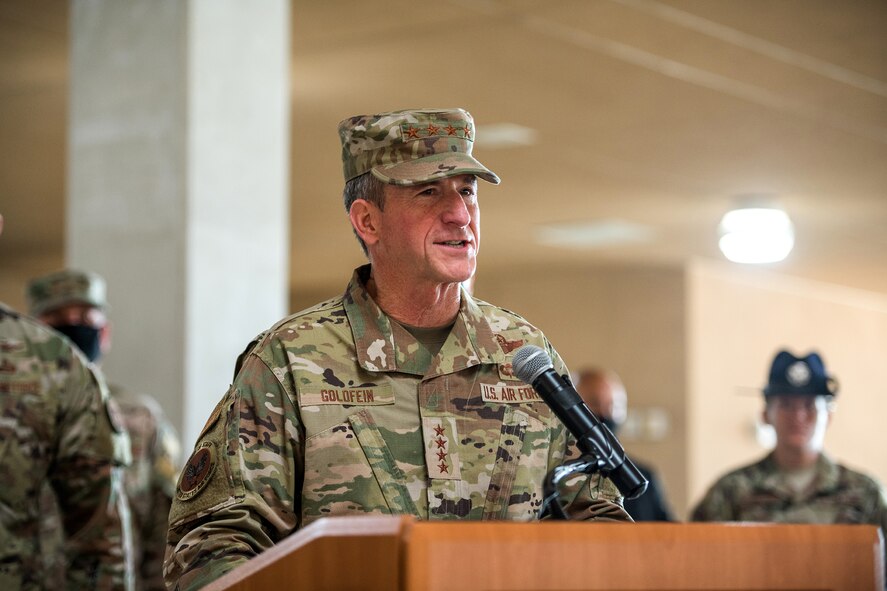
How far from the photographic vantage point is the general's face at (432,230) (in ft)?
6.16

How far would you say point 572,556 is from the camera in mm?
1136

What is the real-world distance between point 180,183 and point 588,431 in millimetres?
2492

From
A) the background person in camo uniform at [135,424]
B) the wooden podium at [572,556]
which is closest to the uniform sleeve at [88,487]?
the background person in camo uniform at [135,424]

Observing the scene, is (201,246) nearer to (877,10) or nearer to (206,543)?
(206,543)

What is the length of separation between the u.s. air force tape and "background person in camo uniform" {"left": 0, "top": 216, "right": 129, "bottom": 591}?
1182 mm

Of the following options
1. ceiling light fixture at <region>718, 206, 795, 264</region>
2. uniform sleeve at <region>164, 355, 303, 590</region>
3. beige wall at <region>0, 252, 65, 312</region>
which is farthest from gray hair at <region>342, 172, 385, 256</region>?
beige wall at <region>0, 252, 65, 312</region>

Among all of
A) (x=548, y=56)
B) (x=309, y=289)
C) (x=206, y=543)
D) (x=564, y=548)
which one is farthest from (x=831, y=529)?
(x=309, y=289)

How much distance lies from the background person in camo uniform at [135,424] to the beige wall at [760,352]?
22.9 feet

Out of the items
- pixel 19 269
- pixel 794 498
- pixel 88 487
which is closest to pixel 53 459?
pixel 88 487

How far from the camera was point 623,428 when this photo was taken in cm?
1135

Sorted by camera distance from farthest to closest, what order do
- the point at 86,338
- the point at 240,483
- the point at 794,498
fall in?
the point at 794,498 < the point at 86,338 < the point at 240,483

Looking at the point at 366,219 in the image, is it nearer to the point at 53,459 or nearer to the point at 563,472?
the point at 563,472

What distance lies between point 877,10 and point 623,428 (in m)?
7.17

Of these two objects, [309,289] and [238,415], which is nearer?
[238,415]
